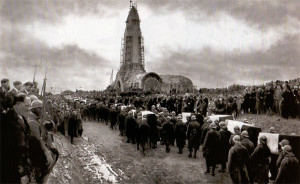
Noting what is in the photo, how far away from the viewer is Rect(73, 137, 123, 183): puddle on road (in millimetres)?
9272

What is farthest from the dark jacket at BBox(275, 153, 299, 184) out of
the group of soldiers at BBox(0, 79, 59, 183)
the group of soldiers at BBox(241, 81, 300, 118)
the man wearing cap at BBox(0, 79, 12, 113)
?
the group of soldiers at BBox(241, 81, 300, 118)

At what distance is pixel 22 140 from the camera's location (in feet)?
16.1

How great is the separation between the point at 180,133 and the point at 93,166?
4322mm

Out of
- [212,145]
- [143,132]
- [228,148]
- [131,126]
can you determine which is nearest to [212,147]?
[212,145]

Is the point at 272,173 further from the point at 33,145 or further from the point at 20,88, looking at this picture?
the point at 20,88

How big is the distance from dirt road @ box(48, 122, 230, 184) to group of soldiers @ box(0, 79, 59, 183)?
212 centimetres

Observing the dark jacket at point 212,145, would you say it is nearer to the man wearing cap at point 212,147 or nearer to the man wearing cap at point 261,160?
the man wearing cap at point 212,147

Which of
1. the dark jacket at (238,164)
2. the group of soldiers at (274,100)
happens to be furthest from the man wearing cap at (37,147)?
the group of soldiers at (274,100)

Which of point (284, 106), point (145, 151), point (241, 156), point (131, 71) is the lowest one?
point (145, 151)

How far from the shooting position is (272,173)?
8742mm

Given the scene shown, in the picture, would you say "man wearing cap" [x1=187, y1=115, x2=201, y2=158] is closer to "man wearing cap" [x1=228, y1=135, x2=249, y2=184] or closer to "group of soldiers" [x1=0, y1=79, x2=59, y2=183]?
"man wearing cap" [x1=228, y1=135, x2=249, y2=184]

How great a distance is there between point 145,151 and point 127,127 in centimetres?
231

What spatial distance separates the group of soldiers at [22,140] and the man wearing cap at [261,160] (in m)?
5.34

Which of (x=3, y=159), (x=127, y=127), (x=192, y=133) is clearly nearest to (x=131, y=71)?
(x=127, y=127)
